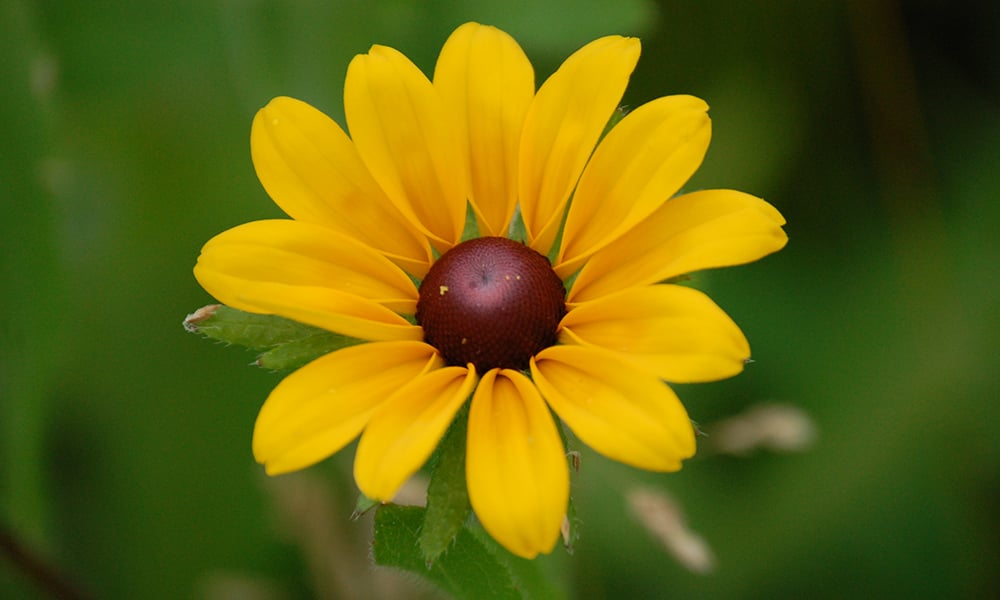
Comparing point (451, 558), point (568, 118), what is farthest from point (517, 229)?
point (451, 558)

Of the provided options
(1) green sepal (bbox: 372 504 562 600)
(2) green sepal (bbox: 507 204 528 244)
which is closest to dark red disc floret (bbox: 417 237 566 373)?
(2) green sepal (bbox: 507 204 528 244)

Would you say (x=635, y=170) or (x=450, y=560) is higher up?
(x=635, y=170)

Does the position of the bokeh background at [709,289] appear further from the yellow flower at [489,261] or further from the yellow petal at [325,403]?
the yellow petal at [325,403]

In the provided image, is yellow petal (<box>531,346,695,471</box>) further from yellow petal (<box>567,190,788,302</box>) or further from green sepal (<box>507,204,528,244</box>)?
green sepal (<box>507,204,528,244</box>)

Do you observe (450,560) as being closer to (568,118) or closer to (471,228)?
(471,228)

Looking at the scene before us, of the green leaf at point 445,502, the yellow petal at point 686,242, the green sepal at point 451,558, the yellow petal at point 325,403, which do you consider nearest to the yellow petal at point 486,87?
the yellow petal at point 686,242

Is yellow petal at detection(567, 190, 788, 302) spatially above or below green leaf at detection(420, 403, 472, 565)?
above

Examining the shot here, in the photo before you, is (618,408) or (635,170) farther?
(635,170)
